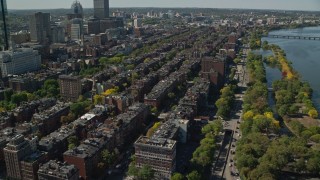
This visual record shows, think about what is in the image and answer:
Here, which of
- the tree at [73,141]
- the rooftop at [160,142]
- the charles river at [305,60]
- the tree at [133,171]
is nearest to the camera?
the tree at [133,171]

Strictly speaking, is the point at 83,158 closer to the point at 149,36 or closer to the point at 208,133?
the point at 208,133

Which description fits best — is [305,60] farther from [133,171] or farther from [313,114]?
[133,171]

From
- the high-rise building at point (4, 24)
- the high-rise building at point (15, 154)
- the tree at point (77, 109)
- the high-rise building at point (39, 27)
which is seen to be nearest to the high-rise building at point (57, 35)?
the high-rise building at point (39, 27)

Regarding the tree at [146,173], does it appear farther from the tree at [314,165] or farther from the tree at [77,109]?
the tree at [77,109]

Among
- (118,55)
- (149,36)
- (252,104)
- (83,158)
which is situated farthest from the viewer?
(149,36)

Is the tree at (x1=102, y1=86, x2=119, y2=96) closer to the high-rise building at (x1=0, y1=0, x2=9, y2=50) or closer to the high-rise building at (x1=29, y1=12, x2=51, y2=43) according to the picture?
the high-rise building at (x1=0, y1=0, x2=9, y2=50)

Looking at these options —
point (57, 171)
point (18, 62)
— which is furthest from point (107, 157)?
point (18, 62)

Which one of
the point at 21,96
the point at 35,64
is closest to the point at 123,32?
the point at 35,64
